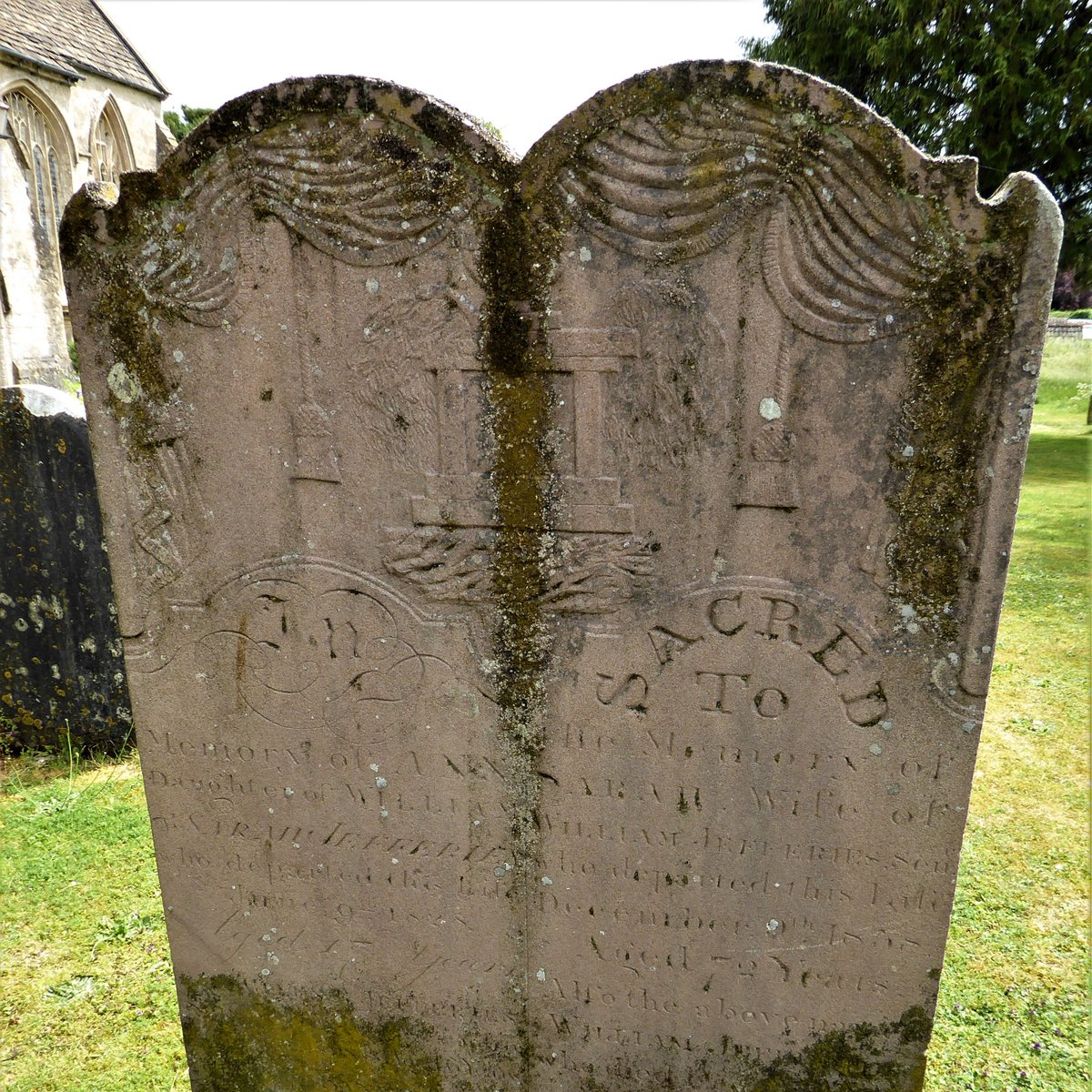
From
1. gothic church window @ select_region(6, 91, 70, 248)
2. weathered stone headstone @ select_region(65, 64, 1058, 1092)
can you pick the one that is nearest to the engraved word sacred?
weathered stone headstone @ select_region(65, 64, 1058, 1092)

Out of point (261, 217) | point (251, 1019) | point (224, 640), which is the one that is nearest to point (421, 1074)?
point (251, 1019)

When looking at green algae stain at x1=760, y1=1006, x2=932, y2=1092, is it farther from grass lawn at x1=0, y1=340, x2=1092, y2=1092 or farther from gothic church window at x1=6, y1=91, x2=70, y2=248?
gothic church window at x1=6, y1=91, x2=70, y2=248

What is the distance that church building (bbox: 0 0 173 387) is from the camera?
18406 mm

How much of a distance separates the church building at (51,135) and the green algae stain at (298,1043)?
55.7 ft

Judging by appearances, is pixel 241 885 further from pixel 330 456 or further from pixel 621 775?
pixel 330 456

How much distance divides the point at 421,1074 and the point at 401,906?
0.70m

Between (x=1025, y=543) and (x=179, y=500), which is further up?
(x=179, y=500)

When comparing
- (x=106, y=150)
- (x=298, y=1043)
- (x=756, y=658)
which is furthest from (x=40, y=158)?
(x=756, y=658)

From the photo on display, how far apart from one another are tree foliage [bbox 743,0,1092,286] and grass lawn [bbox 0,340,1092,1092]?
11765 millimetres

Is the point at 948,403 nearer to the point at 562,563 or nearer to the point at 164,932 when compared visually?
the point at 562,563

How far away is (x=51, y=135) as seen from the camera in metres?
21.1

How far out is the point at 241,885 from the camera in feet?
9.39

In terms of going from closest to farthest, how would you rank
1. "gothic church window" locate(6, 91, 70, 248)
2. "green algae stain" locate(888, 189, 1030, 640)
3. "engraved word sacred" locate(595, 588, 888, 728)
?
"green algae stain" locate(888, 189, 1030, 640), "engraved word sacred" locate(595, 588, 888, 728), "gothic church window" locate(6, 91, 70, 248)

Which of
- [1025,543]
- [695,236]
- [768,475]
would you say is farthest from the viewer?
[1025,543]
